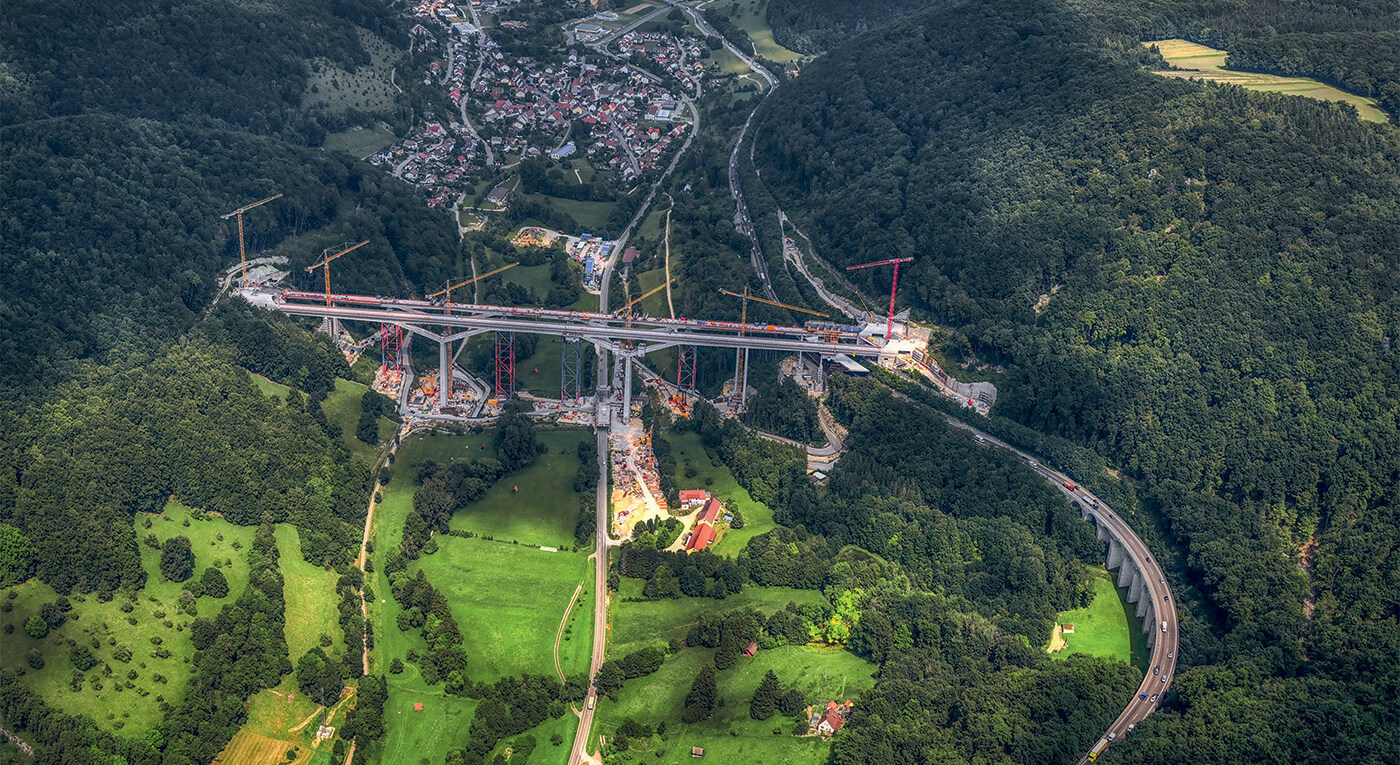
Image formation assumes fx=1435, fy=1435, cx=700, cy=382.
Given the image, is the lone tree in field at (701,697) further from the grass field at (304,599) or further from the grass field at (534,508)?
the grass field at (304,599)

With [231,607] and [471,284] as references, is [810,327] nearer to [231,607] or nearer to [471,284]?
[471,284]

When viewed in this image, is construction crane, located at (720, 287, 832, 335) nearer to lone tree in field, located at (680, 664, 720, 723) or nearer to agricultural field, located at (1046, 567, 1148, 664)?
agricultural field, located at (1046, 567, 1148, 664)

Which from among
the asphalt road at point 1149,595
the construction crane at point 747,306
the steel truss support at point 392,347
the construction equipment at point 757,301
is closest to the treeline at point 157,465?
the steel truss support at point 392,347

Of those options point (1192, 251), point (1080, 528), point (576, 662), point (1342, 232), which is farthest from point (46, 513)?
point (1342, 232)

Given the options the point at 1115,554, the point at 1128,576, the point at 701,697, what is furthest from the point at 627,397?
the point at 1128,576

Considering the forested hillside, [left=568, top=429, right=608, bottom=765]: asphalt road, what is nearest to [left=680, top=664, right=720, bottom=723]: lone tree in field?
[left=568, top=429, right=608, bottom=765]: asphalt road
